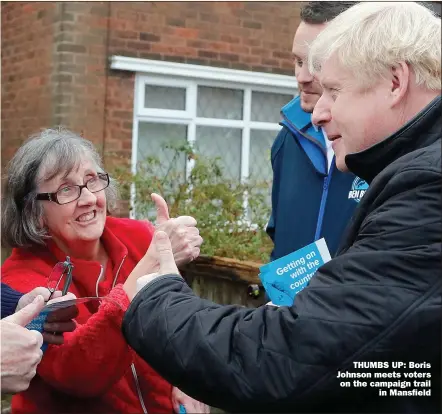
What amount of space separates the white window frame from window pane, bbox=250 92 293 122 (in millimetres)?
68

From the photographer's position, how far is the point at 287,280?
215 centimetres

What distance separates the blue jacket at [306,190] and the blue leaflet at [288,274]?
0.71 meters

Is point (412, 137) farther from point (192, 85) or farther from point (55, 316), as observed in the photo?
point (192, 85)

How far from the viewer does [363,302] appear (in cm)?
142

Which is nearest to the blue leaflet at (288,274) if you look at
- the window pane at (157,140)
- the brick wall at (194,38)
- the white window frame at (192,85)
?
the white window frame at (192,85)

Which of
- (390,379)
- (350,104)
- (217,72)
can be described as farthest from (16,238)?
(217,72)

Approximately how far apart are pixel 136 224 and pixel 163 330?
150cm

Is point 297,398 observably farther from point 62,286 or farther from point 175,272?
point 62,286

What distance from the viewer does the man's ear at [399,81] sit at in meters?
1.61

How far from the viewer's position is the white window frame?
26.0 feet

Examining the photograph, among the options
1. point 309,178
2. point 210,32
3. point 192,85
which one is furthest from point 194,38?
point 309,178

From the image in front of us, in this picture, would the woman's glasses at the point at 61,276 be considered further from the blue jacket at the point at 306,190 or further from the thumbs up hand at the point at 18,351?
the blue jacket at the point at 306,190

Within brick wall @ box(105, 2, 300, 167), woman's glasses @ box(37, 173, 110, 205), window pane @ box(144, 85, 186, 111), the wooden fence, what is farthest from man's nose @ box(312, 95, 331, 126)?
window pane @ box(144, 85, 186, 111)

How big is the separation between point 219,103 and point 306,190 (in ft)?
18.3
